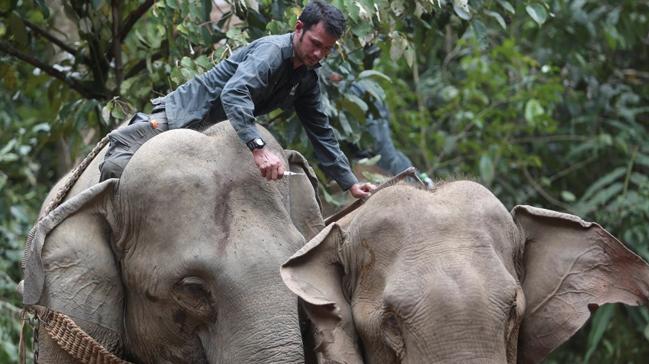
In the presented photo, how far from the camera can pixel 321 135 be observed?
24.5ft

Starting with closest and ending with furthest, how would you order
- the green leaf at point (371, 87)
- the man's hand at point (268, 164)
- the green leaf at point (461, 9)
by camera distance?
the man's hand at point (268, 164) → the green leaf at point (461, 9) → the green leaf at point (371, 87)

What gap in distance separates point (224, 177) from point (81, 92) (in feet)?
10.6

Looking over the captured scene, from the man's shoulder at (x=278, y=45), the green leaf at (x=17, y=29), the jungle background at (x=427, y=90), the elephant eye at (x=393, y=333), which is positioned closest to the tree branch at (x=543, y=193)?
the jungle background at (x=427, y=90)

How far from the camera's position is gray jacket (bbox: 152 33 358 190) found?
680cm

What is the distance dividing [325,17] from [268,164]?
695mm

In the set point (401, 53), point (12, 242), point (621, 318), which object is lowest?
point (621, 318)

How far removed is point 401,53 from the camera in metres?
9.20

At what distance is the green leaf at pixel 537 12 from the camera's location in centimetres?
955

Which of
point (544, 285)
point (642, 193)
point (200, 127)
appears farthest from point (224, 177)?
point (642, 193)

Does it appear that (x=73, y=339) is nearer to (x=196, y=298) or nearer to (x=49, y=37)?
(x=196, y=298)

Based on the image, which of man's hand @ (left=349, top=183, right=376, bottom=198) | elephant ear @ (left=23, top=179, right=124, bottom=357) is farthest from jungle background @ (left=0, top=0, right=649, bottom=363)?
elephant ear @ (left=23, top=179, right=124, bottom=357)

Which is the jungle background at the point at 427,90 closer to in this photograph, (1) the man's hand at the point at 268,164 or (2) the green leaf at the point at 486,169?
(2) the green leaf at the point at 486,169

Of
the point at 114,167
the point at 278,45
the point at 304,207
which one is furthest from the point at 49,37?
the point at 304,207

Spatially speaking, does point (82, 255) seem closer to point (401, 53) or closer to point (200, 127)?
point (200, 127)
